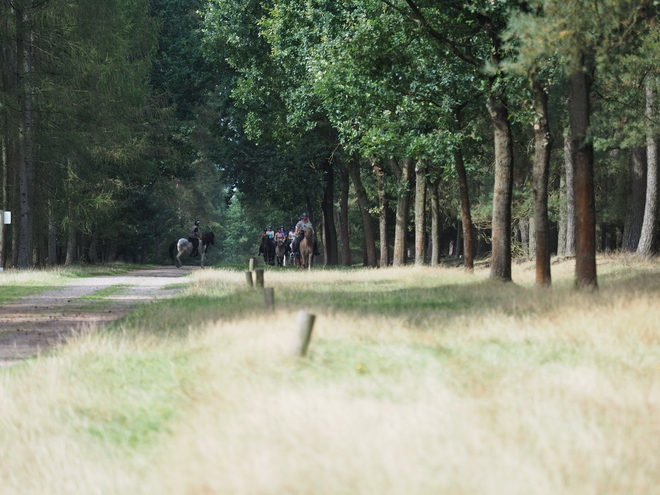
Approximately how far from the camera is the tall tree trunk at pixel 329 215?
166ft

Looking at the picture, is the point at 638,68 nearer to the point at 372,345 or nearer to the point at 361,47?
the point at 361,47

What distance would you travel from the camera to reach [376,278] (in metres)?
28.5

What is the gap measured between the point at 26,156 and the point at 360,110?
12794 mm

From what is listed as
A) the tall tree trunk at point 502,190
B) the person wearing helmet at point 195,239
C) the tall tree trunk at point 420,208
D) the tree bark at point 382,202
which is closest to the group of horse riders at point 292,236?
the tree bark at point 382,202

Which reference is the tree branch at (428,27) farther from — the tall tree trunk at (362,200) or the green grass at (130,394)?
the tall tree trunk at (362,200)

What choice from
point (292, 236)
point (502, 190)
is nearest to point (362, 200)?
point (292, 236)

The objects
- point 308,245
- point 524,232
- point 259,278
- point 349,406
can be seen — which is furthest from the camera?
point 524,232

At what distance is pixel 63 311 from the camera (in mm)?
18484

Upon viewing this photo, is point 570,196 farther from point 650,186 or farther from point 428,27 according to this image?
point 428,27

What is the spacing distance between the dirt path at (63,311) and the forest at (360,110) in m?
7.69

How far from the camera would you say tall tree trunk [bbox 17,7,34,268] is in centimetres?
3416

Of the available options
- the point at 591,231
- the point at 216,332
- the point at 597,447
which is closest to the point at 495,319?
the point at 216,332

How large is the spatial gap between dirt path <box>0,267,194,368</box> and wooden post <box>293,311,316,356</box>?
3.59m

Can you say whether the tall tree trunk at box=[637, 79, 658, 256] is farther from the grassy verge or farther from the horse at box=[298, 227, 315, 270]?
the grassy verge
